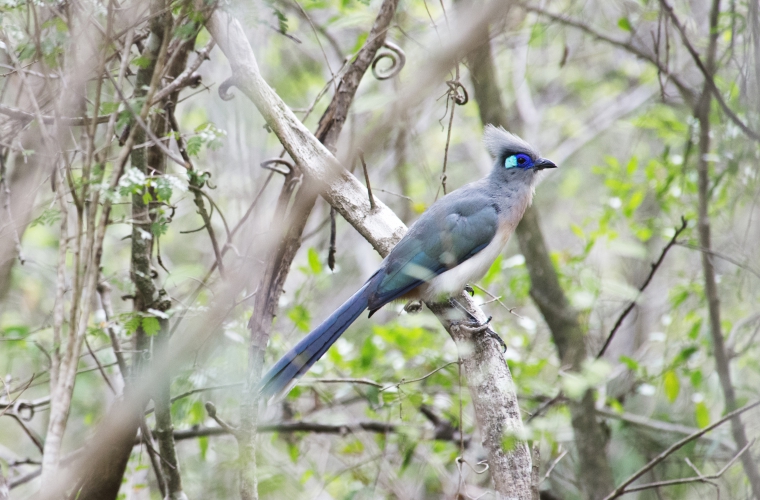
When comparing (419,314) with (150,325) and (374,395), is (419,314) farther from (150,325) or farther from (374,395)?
(150,325)

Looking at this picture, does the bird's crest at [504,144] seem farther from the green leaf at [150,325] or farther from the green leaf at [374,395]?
the green leaf at [150,325]

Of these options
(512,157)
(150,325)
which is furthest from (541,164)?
(150,325)

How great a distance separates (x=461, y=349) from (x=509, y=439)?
0.74 m

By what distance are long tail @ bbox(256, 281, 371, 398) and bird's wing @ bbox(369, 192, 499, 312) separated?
10 centimetres

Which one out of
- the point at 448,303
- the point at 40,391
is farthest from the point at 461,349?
the point at 40,391

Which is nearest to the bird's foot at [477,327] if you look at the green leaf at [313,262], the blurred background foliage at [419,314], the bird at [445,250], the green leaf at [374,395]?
the blurred background foliage at [419,314]

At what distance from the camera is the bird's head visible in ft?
14.6

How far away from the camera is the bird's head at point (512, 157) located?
446 cm

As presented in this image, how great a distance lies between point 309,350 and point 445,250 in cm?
95

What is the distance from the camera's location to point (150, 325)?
3221 millimetres

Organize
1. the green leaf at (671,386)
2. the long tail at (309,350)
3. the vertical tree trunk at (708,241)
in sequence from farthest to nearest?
the green leaf at (671,386) → the vertical tree trunk at (708,241) → the long tail at (309,350)

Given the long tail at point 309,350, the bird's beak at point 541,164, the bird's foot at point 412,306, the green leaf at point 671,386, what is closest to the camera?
the long tail at point 309,350

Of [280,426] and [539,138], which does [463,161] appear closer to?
[539,138]

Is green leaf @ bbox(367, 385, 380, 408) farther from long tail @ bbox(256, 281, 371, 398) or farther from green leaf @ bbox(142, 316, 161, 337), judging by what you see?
green leaf @ bbox(142, 316, 161, 337)
